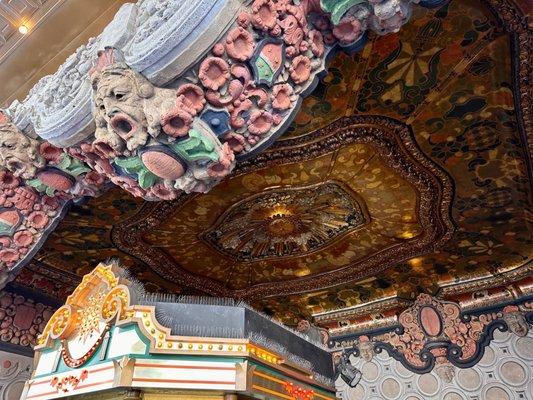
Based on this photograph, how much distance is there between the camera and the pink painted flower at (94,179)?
111 inches

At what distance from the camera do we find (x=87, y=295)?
9.10ft

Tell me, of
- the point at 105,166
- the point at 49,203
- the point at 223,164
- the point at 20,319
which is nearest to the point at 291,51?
the point at 223,164

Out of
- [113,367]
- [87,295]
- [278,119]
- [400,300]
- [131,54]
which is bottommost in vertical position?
[113,367]

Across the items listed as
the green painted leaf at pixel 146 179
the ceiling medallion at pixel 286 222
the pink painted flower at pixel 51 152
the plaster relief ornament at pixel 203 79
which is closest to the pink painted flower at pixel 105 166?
the plaster relief ornament at pixel 203 79

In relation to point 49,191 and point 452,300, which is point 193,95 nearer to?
point 49,191

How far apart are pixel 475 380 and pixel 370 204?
306 cm

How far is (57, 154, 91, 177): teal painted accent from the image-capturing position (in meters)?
2.75

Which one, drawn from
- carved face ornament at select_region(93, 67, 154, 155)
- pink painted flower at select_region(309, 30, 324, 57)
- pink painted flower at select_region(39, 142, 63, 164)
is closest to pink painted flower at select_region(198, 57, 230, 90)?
carved face ornament at select_region(93, 67, 154, 155)

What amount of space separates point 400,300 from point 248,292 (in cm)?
231

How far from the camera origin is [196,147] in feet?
6.23

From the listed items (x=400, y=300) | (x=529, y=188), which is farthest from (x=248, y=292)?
(x=529, y=188)

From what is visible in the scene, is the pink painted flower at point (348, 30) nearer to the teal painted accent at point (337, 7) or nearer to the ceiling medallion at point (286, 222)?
the teal painted accent at point (337, 7)

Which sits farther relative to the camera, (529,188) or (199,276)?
(199,276)

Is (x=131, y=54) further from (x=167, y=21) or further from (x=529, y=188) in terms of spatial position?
(x=529, y=188)
